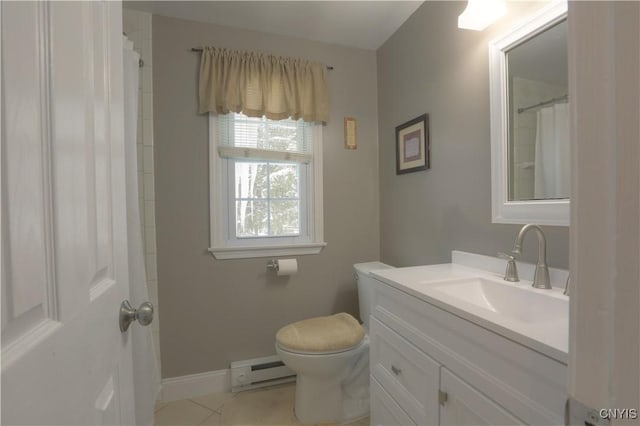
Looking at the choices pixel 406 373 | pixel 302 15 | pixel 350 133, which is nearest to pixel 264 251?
pixel 350 133

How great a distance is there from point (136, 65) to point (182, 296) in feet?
4.26

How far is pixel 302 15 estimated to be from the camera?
1740mm

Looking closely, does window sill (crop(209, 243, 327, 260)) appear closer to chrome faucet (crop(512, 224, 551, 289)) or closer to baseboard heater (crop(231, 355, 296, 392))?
baseboard heater (crop(231, 355, 296, 392))

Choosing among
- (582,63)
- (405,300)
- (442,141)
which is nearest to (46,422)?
(582,63)

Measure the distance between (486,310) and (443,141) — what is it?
988mm

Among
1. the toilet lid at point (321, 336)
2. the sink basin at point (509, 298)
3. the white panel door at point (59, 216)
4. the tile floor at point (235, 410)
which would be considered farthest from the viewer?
the tile floor at point (235, 410)

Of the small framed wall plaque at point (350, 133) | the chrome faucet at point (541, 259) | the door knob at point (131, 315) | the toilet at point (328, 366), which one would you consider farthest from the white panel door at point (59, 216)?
the small framed wall plaque at point (350, 133)

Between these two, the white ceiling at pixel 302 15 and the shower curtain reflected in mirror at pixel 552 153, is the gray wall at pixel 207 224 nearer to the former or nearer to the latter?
the white ceiling at pixel 302 15

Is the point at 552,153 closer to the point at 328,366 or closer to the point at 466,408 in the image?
the point at 466,408

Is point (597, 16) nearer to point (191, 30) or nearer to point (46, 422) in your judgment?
point (46, 422)

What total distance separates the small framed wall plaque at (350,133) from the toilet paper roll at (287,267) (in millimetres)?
916

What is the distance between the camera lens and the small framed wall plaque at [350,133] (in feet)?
6.85

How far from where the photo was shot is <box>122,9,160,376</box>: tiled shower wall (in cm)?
169

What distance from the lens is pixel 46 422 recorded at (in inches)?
12.8
